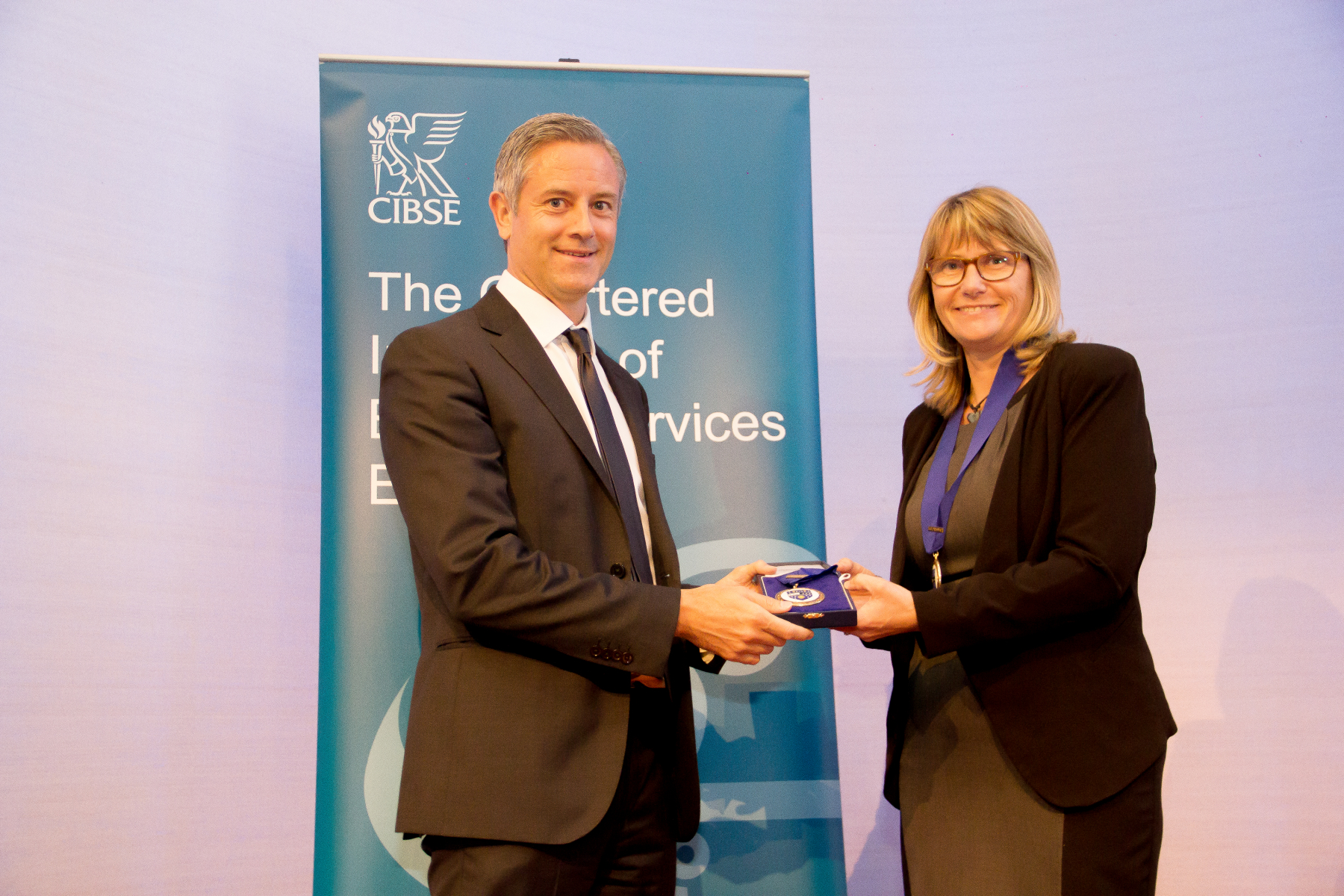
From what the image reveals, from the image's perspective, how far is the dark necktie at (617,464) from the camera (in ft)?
6.14

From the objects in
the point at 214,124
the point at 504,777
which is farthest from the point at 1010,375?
the point at 214,124

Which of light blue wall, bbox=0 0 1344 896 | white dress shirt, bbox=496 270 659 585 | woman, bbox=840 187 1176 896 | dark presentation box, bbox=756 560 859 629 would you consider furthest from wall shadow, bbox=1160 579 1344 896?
white dress shirt, bbox=496 270 659 585

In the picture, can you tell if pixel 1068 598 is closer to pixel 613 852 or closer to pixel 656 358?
pixel 613 852

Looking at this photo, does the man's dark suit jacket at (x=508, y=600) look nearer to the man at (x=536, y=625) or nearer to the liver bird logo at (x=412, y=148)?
the man at (x=536, y=625)

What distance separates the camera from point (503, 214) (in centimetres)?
218

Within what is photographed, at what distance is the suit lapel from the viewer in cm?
184

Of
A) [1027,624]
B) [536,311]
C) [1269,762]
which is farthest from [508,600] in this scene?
[1269,762]

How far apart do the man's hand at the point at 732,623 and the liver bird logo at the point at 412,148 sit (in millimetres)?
1486

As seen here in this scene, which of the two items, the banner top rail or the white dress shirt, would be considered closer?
the white dress shirt

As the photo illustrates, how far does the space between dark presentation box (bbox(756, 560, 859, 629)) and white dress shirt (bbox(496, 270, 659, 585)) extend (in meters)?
0.27

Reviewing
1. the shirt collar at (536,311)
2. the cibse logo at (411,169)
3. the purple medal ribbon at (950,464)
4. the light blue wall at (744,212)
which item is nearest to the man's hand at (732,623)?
the purple medal ribbon at (950,464)

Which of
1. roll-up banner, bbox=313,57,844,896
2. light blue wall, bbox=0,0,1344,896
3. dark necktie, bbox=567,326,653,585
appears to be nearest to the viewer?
dark necktie, bbox=567,326,653,585

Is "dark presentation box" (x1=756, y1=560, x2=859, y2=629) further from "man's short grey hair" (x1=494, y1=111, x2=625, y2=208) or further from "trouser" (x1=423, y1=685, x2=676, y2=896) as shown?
"man's short grey hair" (x1=494, y1=111, x2=625, y2=208)

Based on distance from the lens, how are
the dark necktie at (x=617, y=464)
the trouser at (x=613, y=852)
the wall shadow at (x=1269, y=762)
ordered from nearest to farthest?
1. the trouser at (x=613, y=852)
2. the dark necktie at (x=617, y=464)
3. the wall shadow at (x=1269, y=762)
